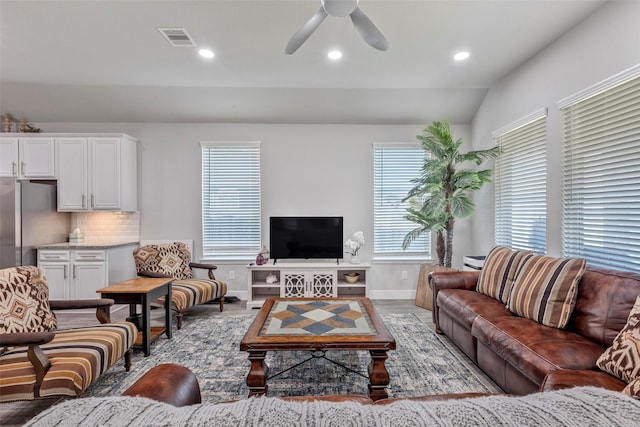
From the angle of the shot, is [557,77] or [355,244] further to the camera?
[355,244]

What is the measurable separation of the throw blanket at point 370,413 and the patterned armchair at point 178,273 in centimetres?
312

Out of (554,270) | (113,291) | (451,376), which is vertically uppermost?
(554,270)

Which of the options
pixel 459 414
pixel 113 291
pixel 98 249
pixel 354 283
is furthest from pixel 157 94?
pixel 459 414

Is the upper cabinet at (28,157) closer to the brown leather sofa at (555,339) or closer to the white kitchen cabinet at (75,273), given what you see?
the white kitchen cabinet at (75,273)

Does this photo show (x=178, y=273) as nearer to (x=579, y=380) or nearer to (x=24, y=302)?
(x=24, y=302)

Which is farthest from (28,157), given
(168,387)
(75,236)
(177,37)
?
(168,387)

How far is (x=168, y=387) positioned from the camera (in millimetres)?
1116

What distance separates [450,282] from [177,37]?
3.80 m

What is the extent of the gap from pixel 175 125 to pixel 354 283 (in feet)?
12.1

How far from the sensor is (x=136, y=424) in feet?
1.95

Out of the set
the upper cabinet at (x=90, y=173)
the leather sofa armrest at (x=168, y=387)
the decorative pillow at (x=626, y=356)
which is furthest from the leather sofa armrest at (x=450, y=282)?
the upper cabinet at (x=90, y=173)

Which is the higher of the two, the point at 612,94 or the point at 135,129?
the point at 135,129

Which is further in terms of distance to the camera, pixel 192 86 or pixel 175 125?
pixel 175 125

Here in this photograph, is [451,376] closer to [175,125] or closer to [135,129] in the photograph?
[175,125]
